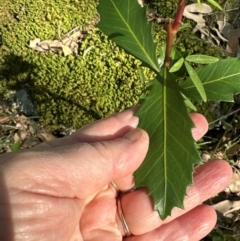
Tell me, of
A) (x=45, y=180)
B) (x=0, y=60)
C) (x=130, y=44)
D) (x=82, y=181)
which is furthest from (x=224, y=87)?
(x=0, y=60)

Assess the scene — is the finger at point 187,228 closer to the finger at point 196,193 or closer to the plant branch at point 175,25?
the finger at point 196,193

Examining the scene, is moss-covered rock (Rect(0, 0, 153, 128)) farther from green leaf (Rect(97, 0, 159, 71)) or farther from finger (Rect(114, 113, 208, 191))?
green leaf (Rect(97, 0, 159, 71))

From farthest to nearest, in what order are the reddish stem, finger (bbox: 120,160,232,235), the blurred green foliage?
1. the blurred green foliage
2. finger (bbox: 120,160,232,235)
3. the reddish stem

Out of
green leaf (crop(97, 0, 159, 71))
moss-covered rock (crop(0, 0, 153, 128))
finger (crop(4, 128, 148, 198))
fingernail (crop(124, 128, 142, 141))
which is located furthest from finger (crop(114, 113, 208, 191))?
moss-covered rock (crop(0, 0, 153, 128))

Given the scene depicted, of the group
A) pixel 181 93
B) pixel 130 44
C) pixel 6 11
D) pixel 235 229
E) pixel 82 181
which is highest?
pixel 6 11

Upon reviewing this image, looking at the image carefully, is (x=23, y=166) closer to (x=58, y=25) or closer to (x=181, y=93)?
(x=181, y=93)

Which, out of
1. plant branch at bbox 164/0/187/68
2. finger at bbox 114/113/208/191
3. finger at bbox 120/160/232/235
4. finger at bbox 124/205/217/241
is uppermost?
plant branch at bbox 164/0/187/68

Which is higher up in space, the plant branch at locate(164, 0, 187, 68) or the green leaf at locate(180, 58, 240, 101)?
the plant branch at locate(164, 0, 187, 68)
